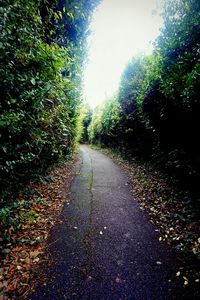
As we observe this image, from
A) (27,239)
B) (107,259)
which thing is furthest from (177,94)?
(27,239)

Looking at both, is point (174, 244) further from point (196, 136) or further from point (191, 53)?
point (191, 53)

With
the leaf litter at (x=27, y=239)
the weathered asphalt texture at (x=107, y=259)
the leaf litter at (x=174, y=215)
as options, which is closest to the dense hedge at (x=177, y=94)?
the leaf litter at (x=174, y=215)

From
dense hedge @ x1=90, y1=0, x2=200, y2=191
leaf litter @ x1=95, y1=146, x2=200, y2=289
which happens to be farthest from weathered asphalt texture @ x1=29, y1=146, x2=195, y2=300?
dense hedge @ x1=90, y1=0, x2=200, y2=191

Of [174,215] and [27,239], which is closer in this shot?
[27,239]

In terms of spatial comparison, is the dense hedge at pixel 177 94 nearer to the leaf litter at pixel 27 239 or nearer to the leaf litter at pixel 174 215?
the leaf litter at pixel 174 215

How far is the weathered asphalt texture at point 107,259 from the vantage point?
109 inches

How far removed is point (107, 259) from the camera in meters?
3.42

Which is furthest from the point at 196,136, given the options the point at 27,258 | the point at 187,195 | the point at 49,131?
the point at 27,258

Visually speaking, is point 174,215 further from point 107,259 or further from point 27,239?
point 27,239

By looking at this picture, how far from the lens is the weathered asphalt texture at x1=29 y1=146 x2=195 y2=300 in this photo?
2.76 m

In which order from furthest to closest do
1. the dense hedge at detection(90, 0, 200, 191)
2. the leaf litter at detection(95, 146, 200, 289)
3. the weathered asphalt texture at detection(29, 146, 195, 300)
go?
1. the dense hedge at detection(90, 0, 200, 191)
2. the leaf litter at detection(95, 146, 200, 289)
3. the weathered asphalt texture at detection(29, 146, 195, 300)

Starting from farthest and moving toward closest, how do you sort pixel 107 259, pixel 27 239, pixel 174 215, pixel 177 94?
pixel 177 94, pixel 174 215, pixel 27 239, pixel 107 259

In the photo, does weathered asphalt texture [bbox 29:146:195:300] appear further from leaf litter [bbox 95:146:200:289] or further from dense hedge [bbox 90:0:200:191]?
dense hedge [bbox 90:0:200:191]

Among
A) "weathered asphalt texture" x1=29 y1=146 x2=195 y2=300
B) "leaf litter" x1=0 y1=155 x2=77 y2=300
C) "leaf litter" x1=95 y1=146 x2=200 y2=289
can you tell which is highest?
"leaf litter" x1=95 y1=146 x2=200 y2=289
